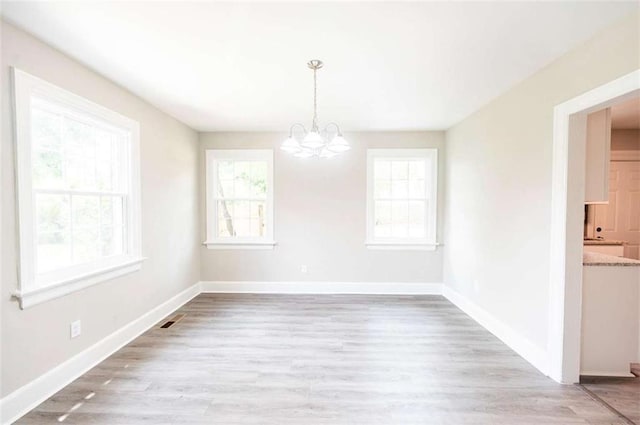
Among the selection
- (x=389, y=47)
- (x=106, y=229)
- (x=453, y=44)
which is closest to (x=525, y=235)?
(x=453, y=44)

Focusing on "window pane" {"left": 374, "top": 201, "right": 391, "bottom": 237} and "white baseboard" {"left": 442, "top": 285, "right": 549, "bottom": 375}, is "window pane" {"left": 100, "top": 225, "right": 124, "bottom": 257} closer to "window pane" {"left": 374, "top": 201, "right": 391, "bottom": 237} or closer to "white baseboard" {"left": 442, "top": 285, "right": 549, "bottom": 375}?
"window pane" {"left": 374, "top": 201, "right": 391, "bottom": 237}

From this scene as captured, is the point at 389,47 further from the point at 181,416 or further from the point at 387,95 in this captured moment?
the point at 181,416

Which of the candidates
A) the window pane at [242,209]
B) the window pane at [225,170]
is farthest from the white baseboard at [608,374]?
the window pane at [225,170]

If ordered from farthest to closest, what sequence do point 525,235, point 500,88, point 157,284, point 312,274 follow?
point 312,274 < point 157,284 < point 500,88 < point 525,235

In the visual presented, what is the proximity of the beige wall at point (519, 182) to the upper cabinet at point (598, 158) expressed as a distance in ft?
0.93

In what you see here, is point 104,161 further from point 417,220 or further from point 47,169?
point 417,220

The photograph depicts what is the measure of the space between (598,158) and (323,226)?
3239 mm

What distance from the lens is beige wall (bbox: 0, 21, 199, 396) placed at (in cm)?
193

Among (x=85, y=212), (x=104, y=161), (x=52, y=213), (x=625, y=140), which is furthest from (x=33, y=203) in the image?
(x=625, y=140)

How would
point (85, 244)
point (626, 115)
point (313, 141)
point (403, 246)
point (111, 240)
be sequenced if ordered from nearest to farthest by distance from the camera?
1. point (313, 141)
2. point (85, 244)
3. point (111, 240)
4. point (626, 115)
5. point (403, 246)

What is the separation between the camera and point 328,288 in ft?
15.7

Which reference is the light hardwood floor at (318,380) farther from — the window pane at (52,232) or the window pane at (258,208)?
the window pane at (258,208)

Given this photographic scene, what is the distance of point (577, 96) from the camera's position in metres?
2.20

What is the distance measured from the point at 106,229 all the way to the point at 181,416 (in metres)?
1.87
